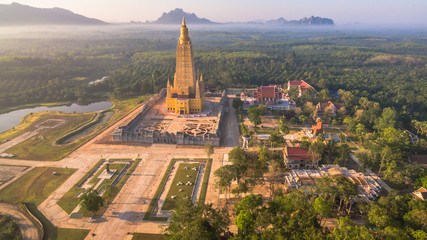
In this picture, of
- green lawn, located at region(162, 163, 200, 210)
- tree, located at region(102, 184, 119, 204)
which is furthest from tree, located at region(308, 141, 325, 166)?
tree, located at region(102, 184, 119, 204)

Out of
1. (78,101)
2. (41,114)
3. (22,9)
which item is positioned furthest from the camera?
Result: (22,9)

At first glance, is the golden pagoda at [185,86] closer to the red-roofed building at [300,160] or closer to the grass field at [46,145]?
the grass field at [46,145]

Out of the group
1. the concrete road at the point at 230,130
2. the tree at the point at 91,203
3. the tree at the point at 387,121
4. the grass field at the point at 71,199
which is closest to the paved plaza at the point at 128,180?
the concrete road at the point at 230,130

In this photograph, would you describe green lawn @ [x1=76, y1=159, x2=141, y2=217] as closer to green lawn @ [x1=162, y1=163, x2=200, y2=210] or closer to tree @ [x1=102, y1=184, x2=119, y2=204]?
tree @ [x1=102, y1=184, x2=119, y2=204]

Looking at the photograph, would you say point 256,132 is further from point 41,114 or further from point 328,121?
point 41,114

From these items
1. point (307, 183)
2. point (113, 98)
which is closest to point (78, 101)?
point (113, 98)

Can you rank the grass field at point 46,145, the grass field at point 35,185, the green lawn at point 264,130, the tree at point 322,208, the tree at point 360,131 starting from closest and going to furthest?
the tree at point 322,208, the grass field at point 35,185, the grass field at point 46,145, the tree at point 360,131, the green lawn at point 264,130

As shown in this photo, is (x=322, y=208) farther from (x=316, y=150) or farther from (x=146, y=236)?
(x=146, y=236)
